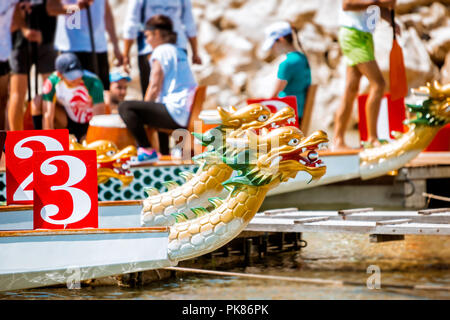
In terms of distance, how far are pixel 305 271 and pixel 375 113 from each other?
226 cm

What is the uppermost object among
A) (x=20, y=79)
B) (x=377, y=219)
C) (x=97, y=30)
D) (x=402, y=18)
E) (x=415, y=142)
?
(x=402, y=18)

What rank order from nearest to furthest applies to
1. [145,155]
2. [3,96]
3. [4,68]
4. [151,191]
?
1. [151,191]
2. [145,155]
3. [3,96]
4. [4,68]

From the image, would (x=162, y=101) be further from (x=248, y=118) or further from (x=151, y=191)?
(x=248, y=118)

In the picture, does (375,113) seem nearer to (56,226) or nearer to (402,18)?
(56,226)

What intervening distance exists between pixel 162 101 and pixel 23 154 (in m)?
2.17

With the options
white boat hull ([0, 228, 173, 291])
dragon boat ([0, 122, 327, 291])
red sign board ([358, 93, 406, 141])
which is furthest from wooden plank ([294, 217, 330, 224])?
red sign board ([358, 93, 406, 141])

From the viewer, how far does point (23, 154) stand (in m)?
4.83

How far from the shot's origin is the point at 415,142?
684 cm

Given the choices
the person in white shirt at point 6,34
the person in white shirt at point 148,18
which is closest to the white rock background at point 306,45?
the person in white shirt at point 148,18

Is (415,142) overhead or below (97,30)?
below

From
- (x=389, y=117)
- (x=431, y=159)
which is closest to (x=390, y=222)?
(x=389, y=117)

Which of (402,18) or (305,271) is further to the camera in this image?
(402,18)
